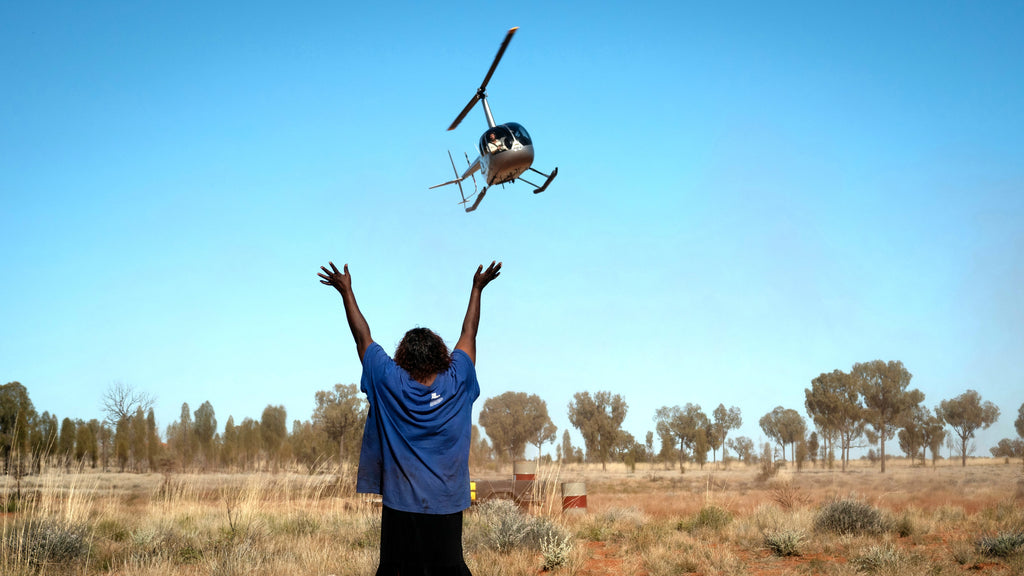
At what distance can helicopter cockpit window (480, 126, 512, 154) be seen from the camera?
16.5 meters

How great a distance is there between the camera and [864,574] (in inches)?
347

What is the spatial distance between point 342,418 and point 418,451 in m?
52.0

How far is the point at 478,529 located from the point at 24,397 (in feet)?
125

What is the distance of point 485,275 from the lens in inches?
172

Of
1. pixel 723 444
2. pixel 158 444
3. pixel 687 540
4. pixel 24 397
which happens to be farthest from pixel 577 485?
pixel 723 444

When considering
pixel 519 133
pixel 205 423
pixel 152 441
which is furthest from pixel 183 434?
pixel 519 133

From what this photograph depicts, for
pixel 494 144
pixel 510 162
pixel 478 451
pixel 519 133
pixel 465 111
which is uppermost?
pixel 465 111

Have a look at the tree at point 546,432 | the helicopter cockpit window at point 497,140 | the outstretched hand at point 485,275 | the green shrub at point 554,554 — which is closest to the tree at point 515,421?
the tree at point 546,432

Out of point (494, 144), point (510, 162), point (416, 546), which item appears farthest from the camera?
point (494, 144)

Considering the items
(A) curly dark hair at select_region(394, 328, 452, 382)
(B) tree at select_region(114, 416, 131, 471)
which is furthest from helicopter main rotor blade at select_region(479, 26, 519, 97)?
(B) tree at select_region(114, 416, 131, 471)

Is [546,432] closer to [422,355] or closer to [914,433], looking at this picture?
[914,433]

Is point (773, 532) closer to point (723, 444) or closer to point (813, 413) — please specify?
point (813, 413)

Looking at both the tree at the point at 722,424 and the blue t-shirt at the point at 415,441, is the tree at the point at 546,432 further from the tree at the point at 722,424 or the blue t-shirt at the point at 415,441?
the blue t-shirt at the point at 415,441

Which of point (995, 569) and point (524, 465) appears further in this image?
point (524, 465)
